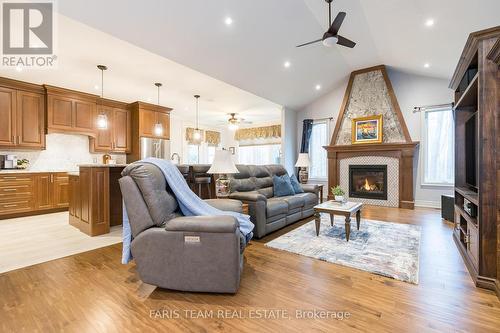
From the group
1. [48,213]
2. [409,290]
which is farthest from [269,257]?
[48,213]

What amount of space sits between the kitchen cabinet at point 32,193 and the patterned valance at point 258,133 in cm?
604

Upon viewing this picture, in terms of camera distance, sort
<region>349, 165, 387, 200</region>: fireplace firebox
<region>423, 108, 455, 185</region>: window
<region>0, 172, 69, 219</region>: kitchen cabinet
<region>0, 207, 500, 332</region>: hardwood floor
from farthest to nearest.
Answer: <region>349, 165, 387, 200</region>: fireplace firebox → <region>423, 108, 455, 185</region>: window → <region>0, 172, 69, 219</region>: kitchen cabinet → <region>0, 207, 500, 332</region>: hardwood floor

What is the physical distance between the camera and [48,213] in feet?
16.4

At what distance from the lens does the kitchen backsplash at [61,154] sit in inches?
204

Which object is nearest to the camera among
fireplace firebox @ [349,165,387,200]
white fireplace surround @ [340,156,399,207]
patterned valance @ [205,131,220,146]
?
white fireplace surround @ [340,156,399,207]

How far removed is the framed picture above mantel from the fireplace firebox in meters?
0.69

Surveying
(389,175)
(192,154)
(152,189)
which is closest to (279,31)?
(152,189)

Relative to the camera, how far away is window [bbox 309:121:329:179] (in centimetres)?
707

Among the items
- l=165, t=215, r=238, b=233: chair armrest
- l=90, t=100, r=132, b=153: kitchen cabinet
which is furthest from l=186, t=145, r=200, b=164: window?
l=165, t=215, r=238, b=233: chair armrest

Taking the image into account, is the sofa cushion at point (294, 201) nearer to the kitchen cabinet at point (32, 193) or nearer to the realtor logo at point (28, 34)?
the realtor logo at point (28, 34)

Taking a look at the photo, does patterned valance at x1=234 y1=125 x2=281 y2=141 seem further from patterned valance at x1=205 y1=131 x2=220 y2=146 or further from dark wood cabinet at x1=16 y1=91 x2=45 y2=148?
dark wood cabinet at x1=16 y1=91 x2=45 y2=148

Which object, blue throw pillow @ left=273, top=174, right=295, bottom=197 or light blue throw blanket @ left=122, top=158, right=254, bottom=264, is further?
blue throw pillow @ left=273, top=174, right=295, bottom=197

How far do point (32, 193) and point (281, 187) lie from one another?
16.5ft

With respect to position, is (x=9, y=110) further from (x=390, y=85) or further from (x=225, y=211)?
(x=390, y=85)
